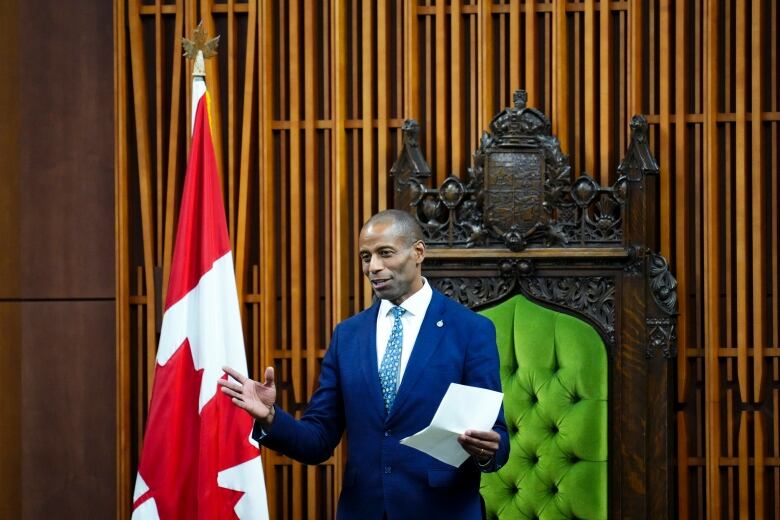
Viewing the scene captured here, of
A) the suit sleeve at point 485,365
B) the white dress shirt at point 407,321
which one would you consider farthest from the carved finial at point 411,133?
the suit sleeve at point 485,365

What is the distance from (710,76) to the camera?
4.09 m

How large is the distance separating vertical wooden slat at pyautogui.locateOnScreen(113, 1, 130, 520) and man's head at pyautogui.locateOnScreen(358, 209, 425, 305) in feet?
5.71

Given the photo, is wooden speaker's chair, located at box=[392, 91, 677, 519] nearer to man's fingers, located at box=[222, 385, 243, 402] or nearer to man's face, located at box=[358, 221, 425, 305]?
man's face, located at box=[358, 221, 425, 305]

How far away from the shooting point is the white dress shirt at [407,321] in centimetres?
289

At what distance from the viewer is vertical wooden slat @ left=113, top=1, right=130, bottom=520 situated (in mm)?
4316

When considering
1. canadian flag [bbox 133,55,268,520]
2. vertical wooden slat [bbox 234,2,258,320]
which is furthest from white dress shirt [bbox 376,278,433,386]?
vertical wooden slat [bbox 234,2,258,320]

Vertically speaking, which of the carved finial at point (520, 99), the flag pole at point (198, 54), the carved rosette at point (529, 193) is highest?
the flag pole at point (198, 54)

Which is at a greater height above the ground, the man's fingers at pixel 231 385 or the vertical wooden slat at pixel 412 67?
the vertical wooden slat at pixel 412 67

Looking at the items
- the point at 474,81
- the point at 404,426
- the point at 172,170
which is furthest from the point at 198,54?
the point at 404,426

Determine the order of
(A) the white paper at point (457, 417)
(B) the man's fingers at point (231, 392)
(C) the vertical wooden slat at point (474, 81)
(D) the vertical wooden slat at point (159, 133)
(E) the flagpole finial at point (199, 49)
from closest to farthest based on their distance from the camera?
(A) the white paper at point (457, 417) → (B) the man's fingers at point (231, 392) → (E) the flagpole finial at point (199, 49) → (C) the vertical wooden slat at point (474, 81) → (D) the vertical wooden slat at point (159, 133)

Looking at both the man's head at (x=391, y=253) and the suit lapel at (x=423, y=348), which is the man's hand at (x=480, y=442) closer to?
the suit lapel at (x=423, y=348)

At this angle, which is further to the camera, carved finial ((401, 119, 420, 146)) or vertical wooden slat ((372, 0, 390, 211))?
vertical wooden slat ((372, 0, 390, 211))

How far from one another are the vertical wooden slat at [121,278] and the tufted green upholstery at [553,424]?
1485 mm

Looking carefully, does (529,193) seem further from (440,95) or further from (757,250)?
(757,250)
